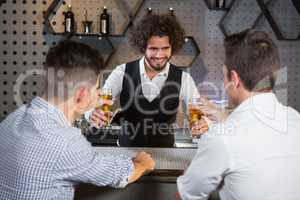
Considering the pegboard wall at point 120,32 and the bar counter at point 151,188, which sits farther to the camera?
the pegboard wall at point 120,32

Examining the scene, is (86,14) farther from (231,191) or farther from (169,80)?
(231,191)

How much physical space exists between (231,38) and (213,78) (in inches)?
116

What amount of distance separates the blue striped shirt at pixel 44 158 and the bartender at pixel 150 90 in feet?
4.39

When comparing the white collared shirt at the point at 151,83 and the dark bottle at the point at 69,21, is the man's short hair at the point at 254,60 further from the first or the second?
the dark bottle at the point at 69,21

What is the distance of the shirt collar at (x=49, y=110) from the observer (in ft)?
4.46

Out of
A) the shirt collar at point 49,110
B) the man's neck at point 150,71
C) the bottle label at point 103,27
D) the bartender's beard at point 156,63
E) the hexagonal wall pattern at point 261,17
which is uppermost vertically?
the hexagonal wall pattern at point 261,17

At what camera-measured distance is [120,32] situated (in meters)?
4.14

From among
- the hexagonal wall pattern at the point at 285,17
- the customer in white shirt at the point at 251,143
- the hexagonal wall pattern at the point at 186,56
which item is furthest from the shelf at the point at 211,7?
the customer in white shirt at the point at 251,143

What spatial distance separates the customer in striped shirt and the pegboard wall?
8.40 feet

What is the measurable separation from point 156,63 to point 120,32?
1.65 m

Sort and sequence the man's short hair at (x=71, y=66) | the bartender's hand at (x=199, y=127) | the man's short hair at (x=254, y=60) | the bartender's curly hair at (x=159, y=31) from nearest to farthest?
the man's short hair at (x=254, y=60), the man's short hair at (x=71, y=66), the bartender's hand at (x=199, y=127), the bartender's curly hair at (x=159, y=31)

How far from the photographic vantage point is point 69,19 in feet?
13.2

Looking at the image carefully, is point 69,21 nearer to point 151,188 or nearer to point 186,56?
point 186,56

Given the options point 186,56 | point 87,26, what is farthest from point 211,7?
point 87,26
